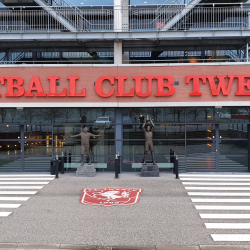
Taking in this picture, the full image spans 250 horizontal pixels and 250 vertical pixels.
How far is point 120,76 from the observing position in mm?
17172

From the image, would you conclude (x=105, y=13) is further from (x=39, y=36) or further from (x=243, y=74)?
(x=243, y=74)

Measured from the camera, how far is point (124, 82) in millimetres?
17281

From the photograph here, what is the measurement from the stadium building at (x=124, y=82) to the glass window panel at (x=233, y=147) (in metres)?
0.06

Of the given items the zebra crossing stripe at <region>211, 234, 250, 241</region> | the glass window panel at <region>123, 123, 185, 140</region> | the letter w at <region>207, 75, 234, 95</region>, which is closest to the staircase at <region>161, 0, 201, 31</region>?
the letter w at <region>207, 75, 234, 95</region>

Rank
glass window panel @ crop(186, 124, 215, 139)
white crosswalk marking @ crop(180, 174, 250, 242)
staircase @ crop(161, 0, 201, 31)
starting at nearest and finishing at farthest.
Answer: white crosswalk marking @ crop(180, 174, 250, 242) < staircase @ crop(161, 0, 201, 31) < glass window panel @ crop(186, 124, 215, 139)

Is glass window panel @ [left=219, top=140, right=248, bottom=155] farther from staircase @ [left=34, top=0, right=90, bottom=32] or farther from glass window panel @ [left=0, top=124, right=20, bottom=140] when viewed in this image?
glass window panel @ [left=0, top=124, right=20, bottom=140]

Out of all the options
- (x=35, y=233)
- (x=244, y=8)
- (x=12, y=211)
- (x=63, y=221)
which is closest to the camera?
(x=35, y=233)

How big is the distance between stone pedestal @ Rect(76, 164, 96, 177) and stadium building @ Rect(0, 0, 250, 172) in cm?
147

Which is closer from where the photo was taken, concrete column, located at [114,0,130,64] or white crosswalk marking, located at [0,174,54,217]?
white crosswalk marking, located at [0,174,54,217]

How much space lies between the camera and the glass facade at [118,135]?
1772 centimetres

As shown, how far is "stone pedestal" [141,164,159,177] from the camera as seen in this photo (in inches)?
647

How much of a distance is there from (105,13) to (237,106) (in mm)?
9801

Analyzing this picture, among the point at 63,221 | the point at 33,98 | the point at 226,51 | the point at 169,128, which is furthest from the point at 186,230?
the point at 226,51

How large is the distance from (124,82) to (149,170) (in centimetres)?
523
